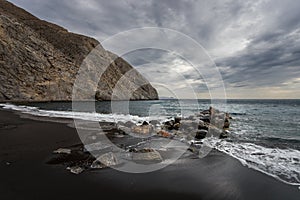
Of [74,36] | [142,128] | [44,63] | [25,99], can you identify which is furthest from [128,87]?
[142,128]

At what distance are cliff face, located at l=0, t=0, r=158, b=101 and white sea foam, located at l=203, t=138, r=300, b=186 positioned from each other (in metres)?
47.8

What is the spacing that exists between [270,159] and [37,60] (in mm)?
56198

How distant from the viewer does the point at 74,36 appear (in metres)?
67.4

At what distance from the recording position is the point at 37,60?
4912cm

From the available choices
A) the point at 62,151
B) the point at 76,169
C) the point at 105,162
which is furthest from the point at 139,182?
the point at 62,151

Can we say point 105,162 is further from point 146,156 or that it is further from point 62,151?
point 62,151

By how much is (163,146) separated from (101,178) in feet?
14.6

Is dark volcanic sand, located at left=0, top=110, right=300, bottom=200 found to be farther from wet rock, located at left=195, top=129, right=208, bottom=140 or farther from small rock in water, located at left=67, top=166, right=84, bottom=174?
wet rock, located at left=195, top=129, right=208, bottom=140

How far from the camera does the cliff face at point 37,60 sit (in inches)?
1738

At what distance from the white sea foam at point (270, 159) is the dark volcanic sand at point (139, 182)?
53 cm

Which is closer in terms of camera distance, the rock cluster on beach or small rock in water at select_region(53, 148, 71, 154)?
the rock cluster on beach

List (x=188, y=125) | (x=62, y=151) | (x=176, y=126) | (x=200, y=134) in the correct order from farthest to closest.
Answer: (x=176, y=126) < (x=188, y=125) < (x=200, y=134) < (x=62, y=151)

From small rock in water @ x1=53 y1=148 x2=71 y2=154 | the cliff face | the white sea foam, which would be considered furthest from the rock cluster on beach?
the cliff face

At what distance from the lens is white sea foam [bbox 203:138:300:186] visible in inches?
237
